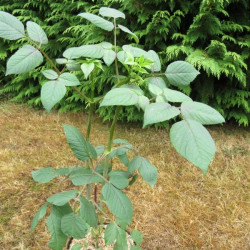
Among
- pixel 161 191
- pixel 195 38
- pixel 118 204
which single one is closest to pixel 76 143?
pixel 118 204

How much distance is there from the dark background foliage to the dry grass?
479 mm

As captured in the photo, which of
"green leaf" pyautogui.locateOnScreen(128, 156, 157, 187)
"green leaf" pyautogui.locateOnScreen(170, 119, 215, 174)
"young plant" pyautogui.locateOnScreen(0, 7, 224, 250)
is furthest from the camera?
"green leaf" pyautogui.locateOnScreen(128, 156, 157, 187)

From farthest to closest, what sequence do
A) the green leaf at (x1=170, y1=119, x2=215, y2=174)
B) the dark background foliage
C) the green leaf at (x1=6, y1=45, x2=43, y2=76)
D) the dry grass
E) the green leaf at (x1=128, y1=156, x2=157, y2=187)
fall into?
the dark background foliage
the dry grass
the green leaf at (x1=128, y1=156, x2=157, y2=187)
the green leaf at (x1=6, y1=45, x2=43, y2=76)
the green leaf at (x1=170, y1=119, x2=215, y2=174)

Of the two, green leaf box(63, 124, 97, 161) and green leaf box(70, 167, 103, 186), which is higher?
green leaf box(63, 124, 97, 161)

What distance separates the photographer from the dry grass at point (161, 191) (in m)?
1.70

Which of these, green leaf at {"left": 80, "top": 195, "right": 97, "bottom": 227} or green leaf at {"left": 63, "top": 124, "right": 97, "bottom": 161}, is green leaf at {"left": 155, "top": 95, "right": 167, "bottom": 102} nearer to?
green leaf at {"left": 63, "top": 124, "right": 97, "bottom": 161}

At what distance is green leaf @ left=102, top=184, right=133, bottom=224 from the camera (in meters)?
0.80

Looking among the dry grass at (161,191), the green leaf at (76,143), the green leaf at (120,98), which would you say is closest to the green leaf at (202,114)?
the green leaf at (120,98)

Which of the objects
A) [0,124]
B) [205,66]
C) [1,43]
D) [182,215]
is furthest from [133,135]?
[1,43]

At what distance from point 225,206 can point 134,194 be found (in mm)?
669

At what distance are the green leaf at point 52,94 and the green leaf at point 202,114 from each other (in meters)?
0.33

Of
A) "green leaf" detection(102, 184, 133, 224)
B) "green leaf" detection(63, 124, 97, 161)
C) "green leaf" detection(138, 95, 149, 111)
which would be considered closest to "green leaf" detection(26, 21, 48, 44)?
"green leaf" detection(63, 124, 97, 161)

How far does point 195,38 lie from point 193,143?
8.47ft

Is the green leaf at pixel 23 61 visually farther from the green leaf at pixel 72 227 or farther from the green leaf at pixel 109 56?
the green leaf at pixel 72 227
